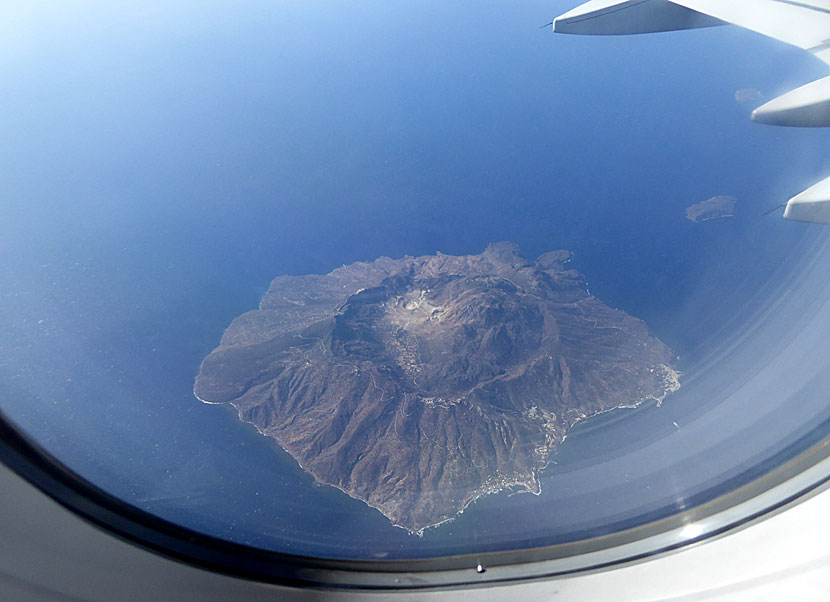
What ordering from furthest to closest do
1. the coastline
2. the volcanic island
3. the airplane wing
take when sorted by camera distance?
1. the volcanic island
2. the airplane wing
3. the coastline

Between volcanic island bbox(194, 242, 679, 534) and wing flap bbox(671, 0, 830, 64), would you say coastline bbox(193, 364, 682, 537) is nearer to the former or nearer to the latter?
volcanic island bbox(194, 242, 679, 534)

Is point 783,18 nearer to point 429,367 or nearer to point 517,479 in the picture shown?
point 517,479

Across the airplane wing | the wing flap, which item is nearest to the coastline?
the airplane wing

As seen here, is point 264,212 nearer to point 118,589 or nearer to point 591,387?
point 591,387

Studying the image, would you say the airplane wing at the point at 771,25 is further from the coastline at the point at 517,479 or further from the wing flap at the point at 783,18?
the coastline at the point at 517,479

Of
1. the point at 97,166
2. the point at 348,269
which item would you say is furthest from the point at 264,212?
the point at 97,166

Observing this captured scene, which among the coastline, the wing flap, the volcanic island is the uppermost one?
the wing flap
